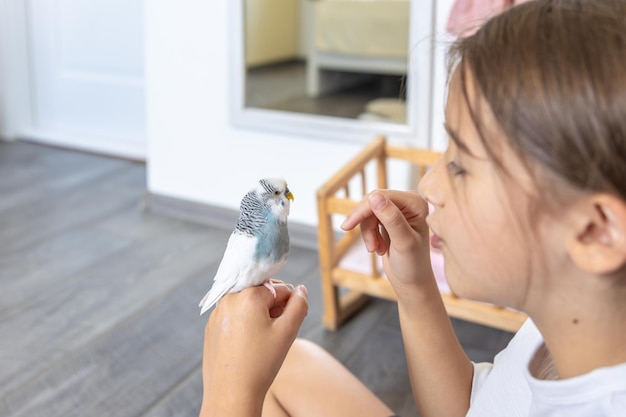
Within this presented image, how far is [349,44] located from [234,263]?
171cm

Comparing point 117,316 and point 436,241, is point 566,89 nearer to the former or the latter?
point 436,241

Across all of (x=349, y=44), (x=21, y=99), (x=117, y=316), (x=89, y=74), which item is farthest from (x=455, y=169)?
(x=21, y=99)

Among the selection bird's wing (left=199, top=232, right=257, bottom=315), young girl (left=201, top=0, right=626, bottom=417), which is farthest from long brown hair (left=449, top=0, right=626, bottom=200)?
bird's wing (left=199, top=232, right=257, bottom=315)

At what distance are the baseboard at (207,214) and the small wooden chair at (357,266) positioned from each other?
284 mm

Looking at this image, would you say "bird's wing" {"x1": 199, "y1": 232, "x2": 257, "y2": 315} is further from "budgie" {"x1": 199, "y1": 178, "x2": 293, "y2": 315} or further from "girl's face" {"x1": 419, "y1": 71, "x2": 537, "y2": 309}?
"girl's face" {"x1": 419, "y1": 71, "x2": 537, "y2": 309}

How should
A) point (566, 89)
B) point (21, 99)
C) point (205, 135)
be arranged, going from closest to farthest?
point (566, 89), point (205, 135), point (21, 99)

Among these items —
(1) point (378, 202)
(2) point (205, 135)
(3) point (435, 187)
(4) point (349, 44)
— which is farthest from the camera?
(4) point (349, 44)

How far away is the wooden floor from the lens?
1286 millimetres

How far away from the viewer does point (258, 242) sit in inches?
23.7

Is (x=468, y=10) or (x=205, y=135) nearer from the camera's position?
(x=468, y=10)

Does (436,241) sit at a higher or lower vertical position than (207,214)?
higher

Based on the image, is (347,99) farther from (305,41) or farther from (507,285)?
(507,285)

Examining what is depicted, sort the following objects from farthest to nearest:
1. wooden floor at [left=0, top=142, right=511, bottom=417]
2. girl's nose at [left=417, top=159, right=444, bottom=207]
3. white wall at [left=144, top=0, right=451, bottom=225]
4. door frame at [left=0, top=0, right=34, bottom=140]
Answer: door frame at [left=0, top=0, right=34, bottom=140] → white wall at [left=144, top=0, right=451, bottom=225] → wooden floor at [left=0, top=142, right=511, bottom=417] → girl's nose at [left=417, top=159, right=444, bottom=207]

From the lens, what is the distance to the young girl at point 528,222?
432 mm
